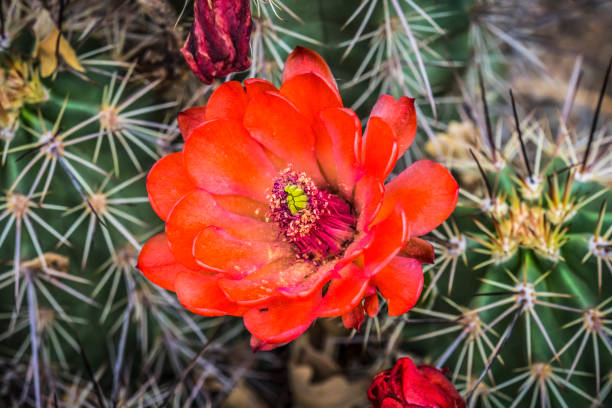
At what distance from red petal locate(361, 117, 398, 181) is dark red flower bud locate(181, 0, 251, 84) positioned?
247 mm

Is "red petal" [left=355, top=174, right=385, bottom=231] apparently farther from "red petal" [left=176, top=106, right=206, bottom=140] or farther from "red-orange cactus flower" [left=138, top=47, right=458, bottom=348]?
"red petal" [left=176, top=106, right=206, bottom=140]

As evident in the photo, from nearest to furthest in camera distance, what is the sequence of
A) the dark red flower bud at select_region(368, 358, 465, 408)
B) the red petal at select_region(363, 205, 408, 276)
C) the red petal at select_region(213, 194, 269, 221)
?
1. the red petal at select_region(363, 205, 408, 276)
2. the dark red flower bud at select_region(368, 358, 465, 408)
3. the red petal at select_region(213, 194, 269, 221)

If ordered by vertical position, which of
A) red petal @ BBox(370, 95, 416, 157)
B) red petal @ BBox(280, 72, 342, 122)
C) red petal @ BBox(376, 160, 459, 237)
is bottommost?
red petal @ BBox(376, 160, 459, 237)

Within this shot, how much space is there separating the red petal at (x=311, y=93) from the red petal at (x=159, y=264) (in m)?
0.27

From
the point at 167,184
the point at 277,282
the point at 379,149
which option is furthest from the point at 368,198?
the point at 167,184

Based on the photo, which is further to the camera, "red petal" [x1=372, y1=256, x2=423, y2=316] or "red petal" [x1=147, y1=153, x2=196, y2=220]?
"red petal" [x1=147, y1=153, x2=196, y2=220]

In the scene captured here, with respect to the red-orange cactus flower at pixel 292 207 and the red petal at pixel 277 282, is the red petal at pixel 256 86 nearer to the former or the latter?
the red-orange cactus flower at pixel 292 207

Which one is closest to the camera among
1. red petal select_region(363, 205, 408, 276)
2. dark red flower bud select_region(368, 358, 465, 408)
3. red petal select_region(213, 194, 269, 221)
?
red petal select_region(363, 205, 408, 276)

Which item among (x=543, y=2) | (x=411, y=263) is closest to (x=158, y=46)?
(x=411, y=263)

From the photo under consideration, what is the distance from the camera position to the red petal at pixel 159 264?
2.41 feet

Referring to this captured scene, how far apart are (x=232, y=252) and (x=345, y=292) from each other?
20 cm

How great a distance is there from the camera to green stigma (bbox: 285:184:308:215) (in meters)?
0.75

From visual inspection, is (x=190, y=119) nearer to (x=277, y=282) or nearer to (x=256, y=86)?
(x=256, y=86)

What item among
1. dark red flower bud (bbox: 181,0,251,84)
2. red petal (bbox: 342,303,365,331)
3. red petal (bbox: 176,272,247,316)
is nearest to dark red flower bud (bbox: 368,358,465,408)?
red petal (bbox: 342,303,365,331)
